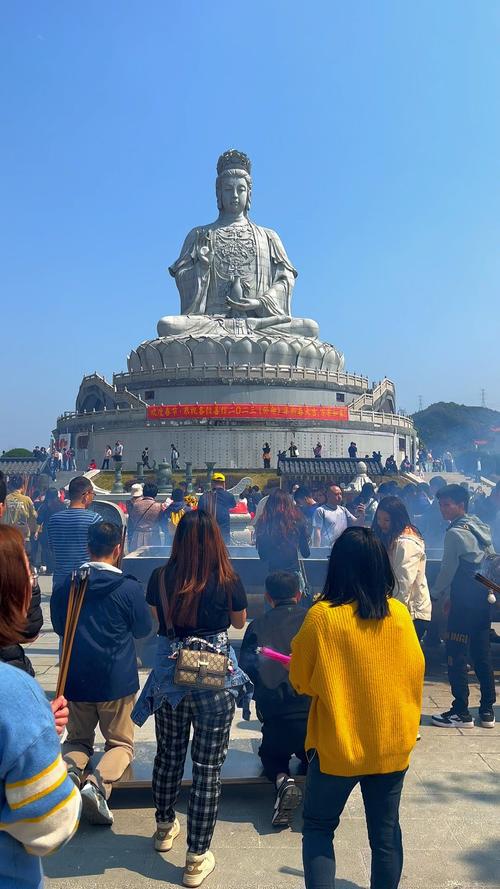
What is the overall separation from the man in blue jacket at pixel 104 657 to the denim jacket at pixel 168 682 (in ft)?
0.93

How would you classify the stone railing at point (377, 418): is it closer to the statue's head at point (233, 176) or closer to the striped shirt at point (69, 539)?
the statue's head at point (233, 176)

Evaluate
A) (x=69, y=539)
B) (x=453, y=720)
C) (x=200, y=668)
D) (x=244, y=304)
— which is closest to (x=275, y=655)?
(x=200, y=668)

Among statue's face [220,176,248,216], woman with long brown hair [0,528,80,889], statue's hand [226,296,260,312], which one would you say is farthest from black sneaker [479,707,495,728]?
statue's face [220,176,248,216]

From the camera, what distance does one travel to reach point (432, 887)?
3029mm

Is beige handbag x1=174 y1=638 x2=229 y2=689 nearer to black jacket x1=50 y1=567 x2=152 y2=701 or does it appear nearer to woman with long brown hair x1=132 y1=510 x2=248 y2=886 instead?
woman with long brown hair x1=132 y1=510 x2=248 y2=886

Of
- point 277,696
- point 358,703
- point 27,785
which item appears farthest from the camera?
point 277,696

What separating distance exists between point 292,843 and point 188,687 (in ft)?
3.33

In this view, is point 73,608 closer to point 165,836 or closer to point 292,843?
point 165,836

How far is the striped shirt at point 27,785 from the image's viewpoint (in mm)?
1596

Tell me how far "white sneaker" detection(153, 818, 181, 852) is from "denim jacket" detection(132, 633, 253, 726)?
0.53 metres

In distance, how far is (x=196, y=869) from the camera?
10.1 ft

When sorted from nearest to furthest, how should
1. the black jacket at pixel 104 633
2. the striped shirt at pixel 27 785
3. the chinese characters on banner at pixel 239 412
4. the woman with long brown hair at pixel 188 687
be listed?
the striped shirt at pixel 27 785, the woman with long brown hair at pixel 188 687, the black jacket at pixel 104 633, the chinese characters on banner at pixel 239 412

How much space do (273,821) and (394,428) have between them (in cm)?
3460

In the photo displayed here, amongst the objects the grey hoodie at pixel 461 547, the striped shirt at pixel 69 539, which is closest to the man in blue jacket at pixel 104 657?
the striped shirt at pixel 69 539
